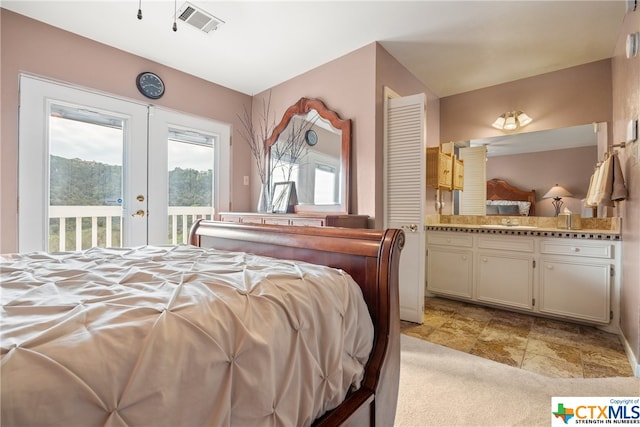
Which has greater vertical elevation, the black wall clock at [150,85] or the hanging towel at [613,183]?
the black wall clock at [150,85]

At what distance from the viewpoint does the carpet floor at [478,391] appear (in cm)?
146

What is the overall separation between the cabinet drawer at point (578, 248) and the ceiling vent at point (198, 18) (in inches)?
134

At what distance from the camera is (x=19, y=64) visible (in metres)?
2.29

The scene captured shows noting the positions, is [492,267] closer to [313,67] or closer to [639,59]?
[639,59]

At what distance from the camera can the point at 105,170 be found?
9.03 feet

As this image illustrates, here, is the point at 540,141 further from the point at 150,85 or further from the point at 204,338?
the point at 150,85

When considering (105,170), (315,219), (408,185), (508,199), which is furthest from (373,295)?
(508,199)

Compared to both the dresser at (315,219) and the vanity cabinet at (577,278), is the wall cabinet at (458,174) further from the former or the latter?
the dresser at (315,219)

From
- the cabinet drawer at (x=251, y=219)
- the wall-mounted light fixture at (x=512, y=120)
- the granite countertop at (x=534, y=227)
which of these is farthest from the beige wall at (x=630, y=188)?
the cabinet drawer at (x=251, y=219)

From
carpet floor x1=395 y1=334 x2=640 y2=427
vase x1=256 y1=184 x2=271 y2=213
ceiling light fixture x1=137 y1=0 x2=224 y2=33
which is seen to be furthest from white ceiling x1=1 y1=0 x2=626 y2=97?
carpet floor x1=395 y1=334 x2=640 y2=427

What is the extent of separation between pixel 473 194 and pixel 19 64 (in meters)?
4.48

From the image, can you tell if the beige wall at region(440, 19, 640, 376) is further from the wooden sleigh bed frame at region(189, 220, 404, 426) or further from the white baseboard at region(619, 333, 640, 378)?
the wooden sleigh bed frame at region(189, 220, 404, 426)

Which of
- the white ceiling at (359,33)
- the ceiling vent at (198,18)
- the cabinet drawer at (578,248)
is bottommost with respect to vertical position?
the cabinet drawer at (578,248)

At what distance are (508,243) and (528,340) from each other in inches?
37.1
